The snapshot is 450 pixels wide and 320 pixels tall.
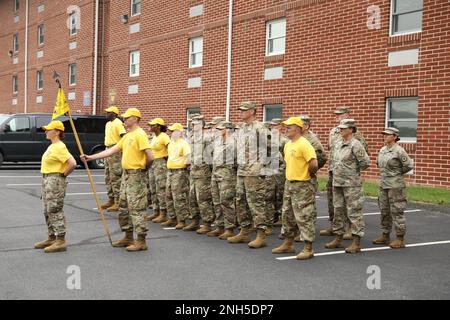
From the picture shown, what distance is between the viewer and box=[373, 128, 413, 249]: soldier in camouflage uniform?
7898 millimetres

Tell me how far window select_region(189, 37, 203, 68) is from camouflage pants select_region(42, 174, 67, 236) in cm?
1305

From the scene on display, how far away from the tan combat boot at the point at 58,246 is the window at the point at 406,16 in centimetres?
1014

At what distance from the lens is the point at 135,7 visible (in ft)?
77.2

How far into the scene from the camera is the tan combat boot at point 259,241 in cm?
769

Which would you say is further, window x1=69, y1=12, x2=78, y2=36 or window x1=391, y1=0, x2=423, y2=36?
window x1=69, y1=12, x2=78, y2=36

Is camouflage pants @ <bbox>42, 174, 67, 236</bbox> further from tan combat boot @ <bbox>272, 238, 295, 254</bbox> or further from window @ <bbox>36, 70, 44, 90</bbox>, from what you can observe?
window @ <bbox>36, 70, 44, 90</bbox>

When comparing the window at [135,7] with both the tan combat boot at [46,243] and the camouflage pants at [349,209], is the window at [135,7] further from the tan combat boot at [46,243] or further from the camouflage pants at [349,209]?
the camouflage pants at [349,209]

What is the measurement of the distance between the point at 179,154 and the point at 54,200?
260cm

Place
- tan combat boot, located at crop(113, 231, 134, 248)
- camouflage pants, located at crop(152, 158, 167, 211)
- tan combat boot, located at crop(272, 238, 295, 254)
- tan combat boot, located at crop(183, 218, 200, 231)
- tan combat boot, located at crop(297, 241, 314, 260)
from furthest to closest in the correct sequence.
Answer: camouflage pants, located at crop(152, 158, 167, 211) → tan combat boot, located at crop(183, 218, 200, 231) → tan combat boot, located at crop(113, 231, 134, 248) → tan combat boot, located at crop(272, 238, 295, 254) → tan combat boot, located at crop(297, 241, 314, 260)

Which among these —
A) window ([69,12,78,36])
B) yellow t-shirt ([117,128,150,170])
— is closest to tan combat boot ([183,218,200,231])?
yellow t-shirt ([117,128,150,170])

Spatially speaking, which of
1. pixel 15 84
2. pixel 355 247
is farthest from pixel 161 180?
pixel 15 84

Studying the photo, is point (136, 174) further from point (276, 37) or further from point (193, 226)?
point (276, 37)

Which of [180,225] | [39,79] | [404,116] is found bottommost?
[180,225]

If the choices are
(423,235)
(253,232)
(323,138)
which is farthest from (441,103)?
(253,232)
